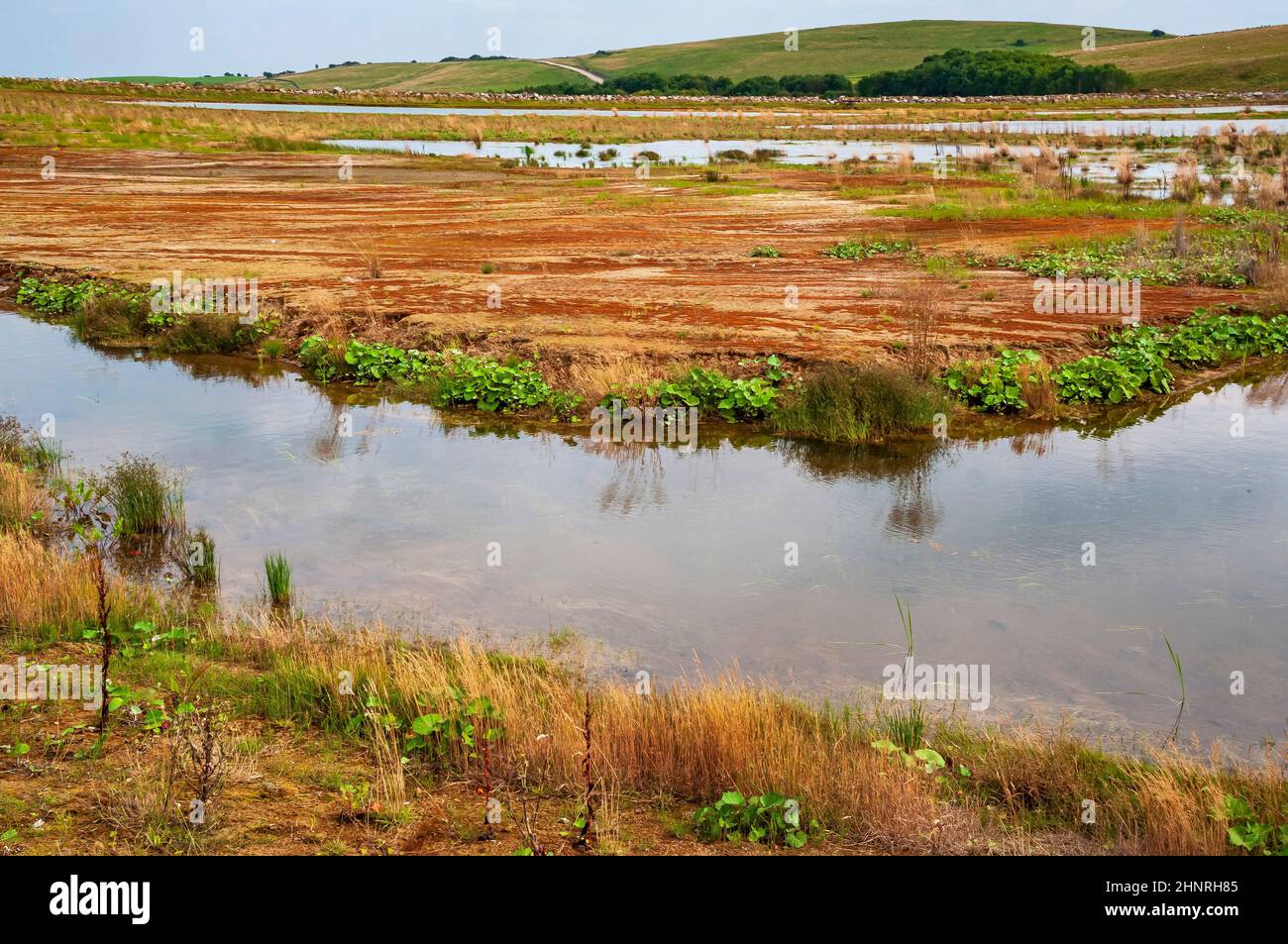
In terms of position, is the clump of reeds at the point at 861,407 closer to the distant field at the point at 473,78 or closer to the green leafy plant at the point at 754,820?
the green leafy plant at the point at 754,820

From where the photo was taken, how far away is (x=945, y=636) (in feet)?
25.1

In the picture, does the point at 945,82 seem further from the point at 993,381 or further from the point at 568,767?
the point at 568,767

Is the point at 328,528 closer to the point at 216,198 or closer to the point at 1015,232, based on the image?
the point at 1015,232

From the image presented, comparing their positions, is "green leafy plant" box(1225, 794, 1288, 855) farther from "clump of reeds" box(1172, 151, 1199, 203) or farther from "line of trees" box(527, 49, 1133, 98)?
"line of trees" box(527, 49, 1133, 98)

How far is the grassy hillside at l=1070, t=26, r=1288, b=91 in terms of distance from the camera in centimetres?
10631

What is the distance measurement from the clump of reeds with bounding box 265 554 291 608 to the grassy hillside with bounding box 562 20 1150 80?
156792 millimetres

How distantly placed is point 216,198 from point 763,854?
1210 inches

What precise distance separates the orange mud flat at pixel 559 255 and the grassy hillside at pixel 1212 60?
89.5m

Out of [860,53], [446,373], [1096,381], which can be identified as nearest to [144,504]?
[446,373]

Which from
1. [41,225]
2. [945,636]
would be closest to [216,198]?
[41,225]

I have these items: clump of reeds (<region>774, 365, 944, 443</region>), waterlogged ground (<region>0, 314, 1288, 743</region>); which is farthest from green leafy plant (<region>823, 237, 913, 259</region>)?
clump of reeds (<region>774, 365, 944, 443</region>)

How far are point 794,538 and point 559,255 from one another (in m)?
13.8

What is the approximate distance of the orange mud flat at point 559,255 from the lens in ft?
51.5

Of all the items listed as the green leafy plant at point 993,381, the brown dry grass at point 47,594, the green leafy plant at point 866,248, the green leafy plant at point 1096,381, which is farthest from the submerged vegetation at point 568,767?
the green leafy plant at point 866,248
